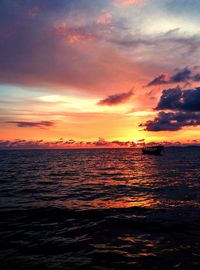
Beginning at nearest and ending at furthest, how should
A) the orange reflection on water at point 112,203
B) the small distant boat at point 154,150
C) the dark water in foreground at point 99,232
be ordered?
the dark water in foreground at point 99,232 < the orange reflection on water at point 112,203 < the small distant boat at point 154,150

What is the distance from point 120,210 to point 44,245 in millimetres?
9682

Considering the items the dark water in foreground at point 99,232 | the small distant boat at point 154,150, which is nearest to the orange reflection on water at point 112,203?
the dark water in foreground at point 99,232

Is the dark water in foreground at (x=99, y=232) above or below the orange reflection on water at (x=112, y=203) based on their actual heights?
above

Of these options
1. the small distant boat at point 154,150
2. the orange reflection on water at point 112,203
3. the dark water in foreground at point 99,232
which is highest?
the small distant boat at point 154,150

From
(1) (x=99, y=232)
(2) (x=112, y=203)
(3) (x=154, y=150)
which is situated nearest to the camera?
(1) (x=99, y=232)

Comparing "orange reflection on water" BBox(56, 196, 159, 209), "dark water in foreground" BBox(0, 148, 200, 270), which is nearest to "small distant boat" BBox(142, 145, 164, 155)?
"dark water in foreground" BBox(0, 148, 200, 270)

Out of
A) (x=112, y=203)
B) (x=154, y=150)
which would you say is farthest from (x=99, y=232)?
(x=154, y=150)

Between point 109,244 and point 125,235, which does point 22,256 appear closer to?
point 109,244

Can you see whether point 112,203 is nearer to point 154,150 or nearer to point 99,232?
point 99,232

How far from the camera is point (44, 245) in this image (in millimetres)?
14508

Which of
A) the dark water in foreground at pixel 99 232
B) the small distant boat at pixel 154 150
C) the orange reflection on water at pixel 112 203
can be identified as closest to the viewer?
the dark water in foreground at pixel 99 232

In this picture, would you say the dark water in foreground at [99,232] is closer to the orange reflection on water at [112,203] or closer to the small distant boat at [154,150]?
the orange reflection on water at [112,203]

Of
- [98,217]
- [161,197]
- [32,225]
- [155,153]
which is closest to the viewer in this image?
[32,225]

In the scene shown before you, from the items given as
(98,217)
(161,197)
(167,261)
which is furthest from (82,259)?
(161,197)
